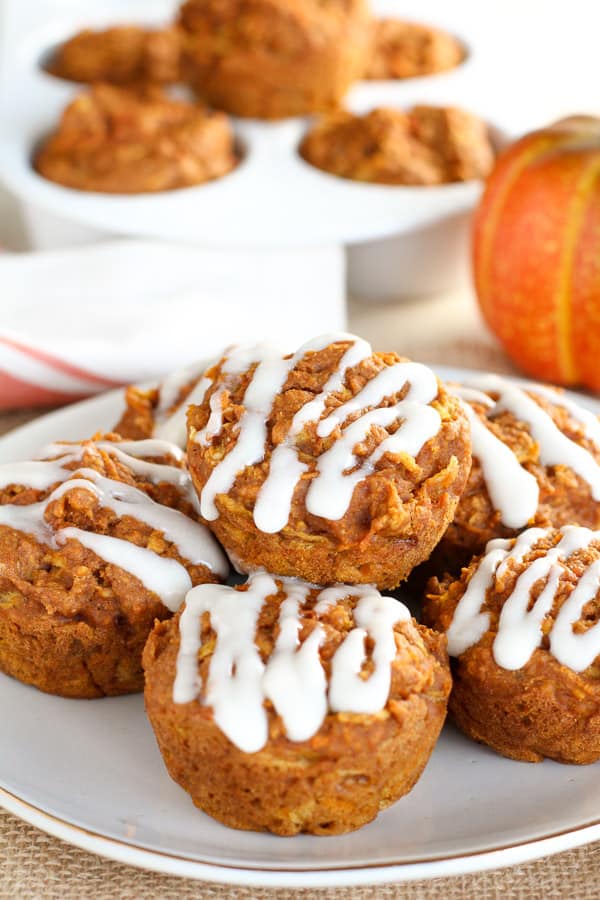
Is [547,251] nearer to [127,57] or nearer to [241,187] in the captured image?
[241,187]

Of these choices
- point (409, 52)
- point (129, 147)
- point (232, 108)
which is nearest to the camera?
point (129, 147)

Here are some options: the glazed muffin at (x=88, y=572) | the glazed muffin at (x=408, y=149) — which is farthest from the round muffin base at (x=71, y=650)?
the glazed muffin at (x=408, y=149)

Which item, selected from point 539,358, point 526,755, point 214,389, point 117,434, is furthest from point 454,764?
point 539,358

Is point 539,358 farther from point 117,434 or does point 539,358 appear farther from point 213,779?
point 213,779

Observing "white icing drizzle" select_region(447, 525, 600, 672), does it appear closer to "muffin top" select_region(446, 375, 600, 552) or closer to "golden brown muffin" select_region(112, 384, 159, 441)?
"muffin top" select_region(446, 375, 600, 552)

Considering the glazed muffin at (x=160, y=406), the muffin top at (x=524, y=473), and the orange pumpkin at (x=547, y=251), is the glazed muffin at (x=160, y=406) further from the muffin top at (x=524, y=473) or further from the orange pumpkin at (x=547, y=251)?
the orange pumpkin at (x=547, y=251)

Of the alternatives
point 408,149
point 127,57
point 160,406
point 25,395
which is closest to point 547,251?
point 408,149

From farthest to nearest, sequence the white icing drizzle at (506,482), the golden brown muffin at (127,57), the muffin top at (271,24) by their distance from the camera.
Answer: the golden brown muffin at (127,57) → the muffin top at (271,24) → the white icing drizzle at (506,482)
